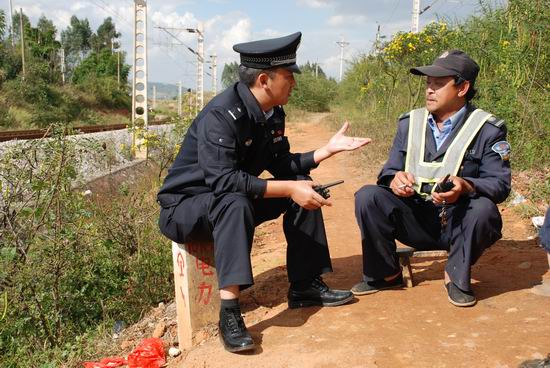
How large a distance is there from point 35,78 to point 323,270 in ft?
82.6

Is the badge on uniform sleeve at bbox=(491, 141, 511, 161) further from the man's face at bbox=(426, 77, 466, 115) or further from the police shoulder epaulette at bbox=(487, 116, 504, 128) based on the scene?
the man's face at bbox=(426, 77, 466, 115)

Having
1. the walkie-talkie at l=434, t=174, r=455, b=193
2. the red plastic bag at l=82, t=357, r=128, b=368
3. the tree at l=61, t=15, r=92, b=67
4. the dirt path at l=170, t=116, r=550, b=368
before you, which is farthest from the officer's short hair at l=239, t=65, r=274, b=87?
→ the tree at l=61, t=15, r=92, b=67

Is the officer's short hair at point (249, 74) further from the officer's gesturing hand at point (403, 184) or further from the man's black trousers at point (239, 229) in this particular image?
the officer's gesturing hand at point (403, 184)

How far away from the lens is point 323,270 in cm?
302

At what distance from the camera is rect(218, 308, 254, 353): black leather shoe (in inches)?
97.7

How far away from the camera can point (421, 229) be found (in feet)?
10.3

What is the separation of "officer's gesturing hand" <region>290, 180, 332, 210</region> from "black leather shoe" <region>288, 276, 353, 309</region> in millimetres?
614

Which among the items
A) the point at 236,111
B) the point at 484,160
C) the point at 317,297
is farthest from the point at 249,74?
the point at 484,160

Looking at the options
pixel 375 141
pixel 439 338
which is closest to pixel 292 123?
pixel 375 141

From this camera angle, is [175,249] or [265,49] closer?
[265,49]

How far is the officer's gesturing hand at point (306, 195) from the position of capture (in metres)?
2.58

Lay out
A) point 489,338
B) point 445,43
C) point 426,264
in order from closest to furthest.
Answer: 1. point 489,338
2. point 426,264
3. point 445,43

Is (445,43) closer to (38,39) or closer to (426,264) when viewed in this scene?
(426,264)

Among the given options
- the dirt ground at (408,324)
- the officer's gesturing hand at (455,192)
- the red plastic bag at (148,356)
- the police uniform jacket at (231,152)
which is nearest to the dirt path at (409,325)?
the dirt ground at (408,324)
